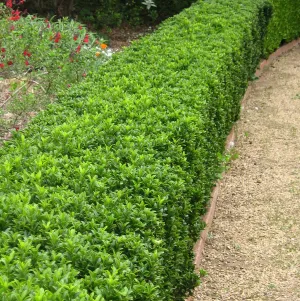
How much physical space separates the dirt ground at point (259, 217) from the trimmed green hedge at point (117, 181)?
553 mm

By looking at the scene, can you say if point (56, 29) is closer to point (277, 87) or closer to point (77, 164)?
point (277, 87)

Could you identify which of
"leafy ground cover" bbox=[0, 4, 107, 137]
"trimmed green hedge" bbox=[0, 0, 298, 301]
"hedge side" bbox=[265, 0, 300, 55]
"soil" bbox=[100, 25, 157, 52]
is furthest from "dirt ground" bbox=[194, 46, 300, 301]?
"soil" bbox=[100, 25, 157, 52]

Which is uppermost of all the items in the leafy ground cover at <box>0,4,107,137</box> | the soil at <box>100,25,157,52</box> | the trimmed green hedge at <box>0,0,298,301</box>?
the trimmed green hedge at <box>0,0,298,301</box>

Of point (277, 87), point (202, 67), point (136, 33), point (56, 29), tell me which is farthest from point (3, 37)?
point (136, 33)

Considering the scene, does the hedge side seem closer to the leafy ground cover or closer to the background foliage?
the background foliage

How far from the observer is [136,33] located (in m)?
11.6

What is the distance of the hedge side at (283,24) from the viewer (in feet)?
33.1

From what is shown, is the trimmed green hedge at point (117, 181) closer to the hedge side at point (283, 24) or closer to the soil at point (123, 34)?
the hedge side at point (283, 24)

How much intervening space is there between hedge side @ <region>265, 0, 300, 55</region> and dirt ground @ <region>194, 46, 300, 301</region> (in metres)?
2.49

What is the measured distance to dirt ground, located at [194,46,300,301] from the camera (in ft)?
14.0

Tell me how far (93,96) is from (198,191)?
1.10 m

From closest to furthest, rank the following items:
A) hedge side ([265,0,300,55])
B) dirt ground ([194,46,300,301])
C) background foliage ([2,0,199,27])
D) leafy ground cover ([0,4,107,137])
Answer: dirt ground ([194,46,300,301])
leafy ground cover ([0,4,107,137])
hedge side ([265,0,300,55])
background foliage ([2,0,199,27])

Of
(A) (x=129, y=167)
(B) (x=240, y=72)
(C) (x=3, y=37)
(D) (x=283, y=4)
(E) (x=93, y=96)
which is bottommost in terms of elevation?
(D) (x=283, y=4)

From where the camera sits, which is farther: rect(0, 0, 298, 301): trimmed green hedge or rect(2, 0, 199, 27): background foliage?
rect(2, 0, 199, 27): background foliage
